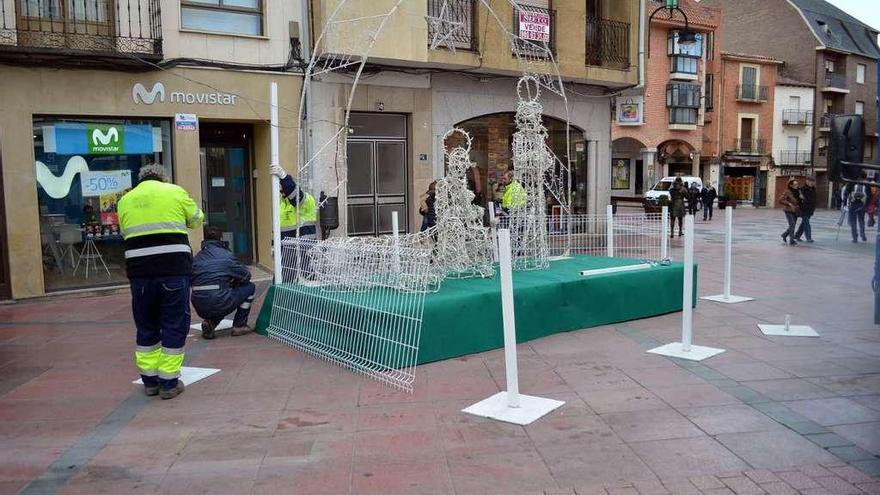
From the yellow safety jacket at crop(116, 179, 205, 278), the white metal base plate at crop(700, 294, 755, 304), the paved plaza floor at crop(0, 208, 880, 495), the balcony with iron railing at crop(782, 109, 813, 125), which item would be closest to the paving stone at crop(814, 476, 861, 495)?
the paved plaza floor at crop(0, 208, 880, 495)

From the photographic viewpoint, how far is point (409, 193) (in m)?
14.4

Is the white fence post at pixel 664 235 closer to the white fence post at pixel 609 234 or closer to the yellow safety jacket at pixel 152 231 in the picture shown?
the white fence post at pixel 609 234

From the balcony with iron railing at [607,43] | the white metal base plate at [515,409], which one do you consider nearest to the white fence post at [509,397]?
the white metal base plate at [515,409]

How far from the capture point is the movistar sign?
10922 mm

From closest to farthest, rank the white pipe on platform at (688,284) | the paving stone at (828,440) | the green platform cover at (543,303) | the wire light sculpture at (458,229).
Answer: the paving stone at (828,440)
the green platform cover at (543,303)
the white pipe on platform at (688,284)
the wire light sculpture at (458,229)

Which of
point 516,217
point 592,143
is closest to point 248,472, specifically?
point 516,217

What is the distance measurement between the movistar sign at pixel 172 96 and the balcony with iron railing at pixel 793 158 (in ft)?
147

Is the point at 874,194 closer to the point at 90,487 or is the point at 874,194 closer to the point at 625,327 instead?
the point at 625,327

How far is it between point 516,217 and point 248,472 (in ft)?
16.1

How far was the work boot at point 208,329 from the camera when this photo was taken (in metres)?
7.89

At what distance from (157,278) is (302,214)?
3.34m

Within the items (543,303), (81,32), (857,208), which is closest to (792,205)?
(857,208)

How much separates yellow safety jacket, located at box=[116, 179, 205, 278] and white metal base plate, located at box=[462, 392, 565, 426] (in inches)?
104

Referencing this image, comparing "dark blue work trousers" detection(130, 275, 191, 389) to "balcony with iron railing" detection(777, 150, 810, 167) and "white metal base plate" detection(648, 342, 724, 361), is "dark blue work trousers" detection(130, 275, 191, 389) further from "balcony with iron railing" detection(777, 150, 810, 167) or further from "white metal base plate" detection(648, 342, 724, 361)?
"balcony with iron railing" detection(777, 150, 810, 167)
